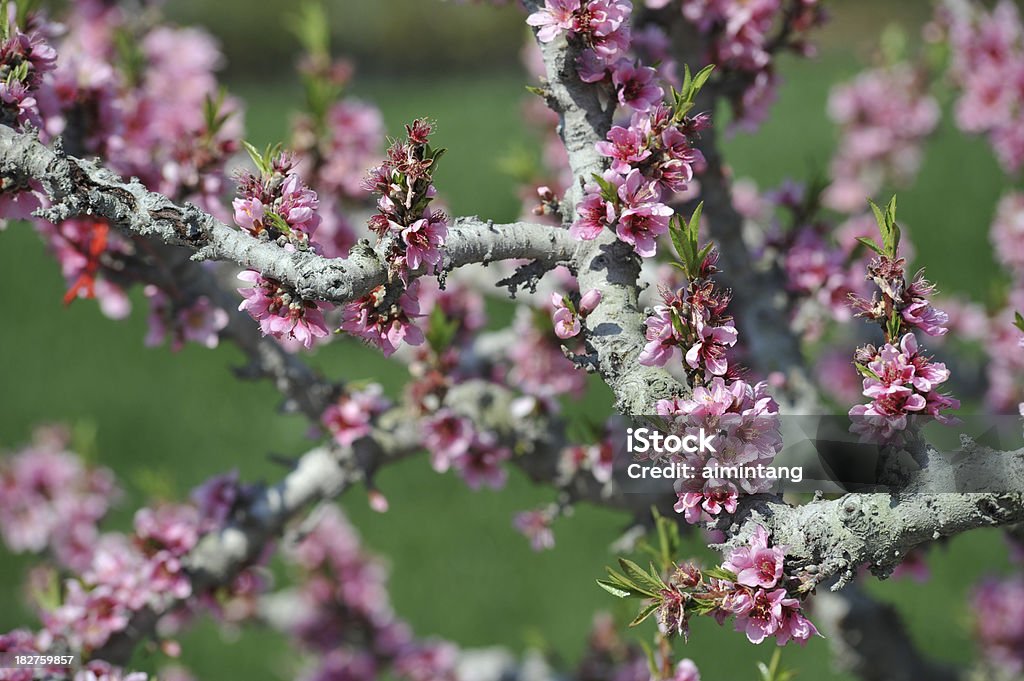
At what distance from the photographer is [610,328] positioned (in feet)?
5.87

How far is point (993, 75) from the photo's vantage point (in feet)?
12.2

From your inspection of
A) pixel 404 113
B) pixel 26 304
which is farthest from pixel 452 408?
pixel 404 113

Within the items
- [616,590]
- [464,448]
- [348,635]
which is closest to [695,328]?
[616,590]

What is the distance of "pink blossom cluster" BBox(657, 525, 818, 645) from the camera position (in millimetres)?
1561

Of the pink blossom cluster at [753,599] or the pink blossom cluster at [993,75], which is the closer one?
the pink blossom cluster at [753,599]

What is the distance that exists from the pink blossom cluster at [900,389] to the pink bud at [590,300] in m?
0.49

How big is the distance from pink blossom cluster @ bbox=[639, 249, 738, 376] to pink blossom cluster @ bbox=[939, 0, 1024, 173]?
2682 millimetres

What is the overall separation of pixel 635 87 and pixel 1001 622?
283cm

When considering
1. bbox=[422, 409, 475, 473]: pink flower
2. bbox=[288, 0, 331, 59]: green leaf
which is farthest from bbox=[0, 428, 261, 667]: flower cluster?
bbox=[288, 0, 331, 59]: green leaf

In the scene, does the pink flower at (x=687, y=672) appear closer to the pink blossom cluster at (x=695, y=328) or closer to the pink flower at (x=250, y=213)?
the pink blossom cluster at (x=695, y=328)

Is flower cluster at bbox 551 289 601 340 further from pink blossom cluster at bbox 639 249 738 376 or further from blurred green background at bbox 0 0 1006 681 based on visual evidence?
blurred green background at bbox 0 0 1006 681

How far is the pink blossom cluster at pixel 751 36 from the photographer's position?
8.05 ft

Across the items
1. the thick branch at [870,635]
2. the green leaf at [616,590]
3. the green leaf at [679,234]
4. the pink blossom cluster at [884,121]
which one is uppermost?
the pink blossom cluster at [884,121]

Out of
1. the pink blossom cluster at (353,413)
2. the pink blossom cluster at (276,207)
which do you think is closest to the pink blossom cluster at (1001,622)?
the pink blossom cluster at (353,413)
